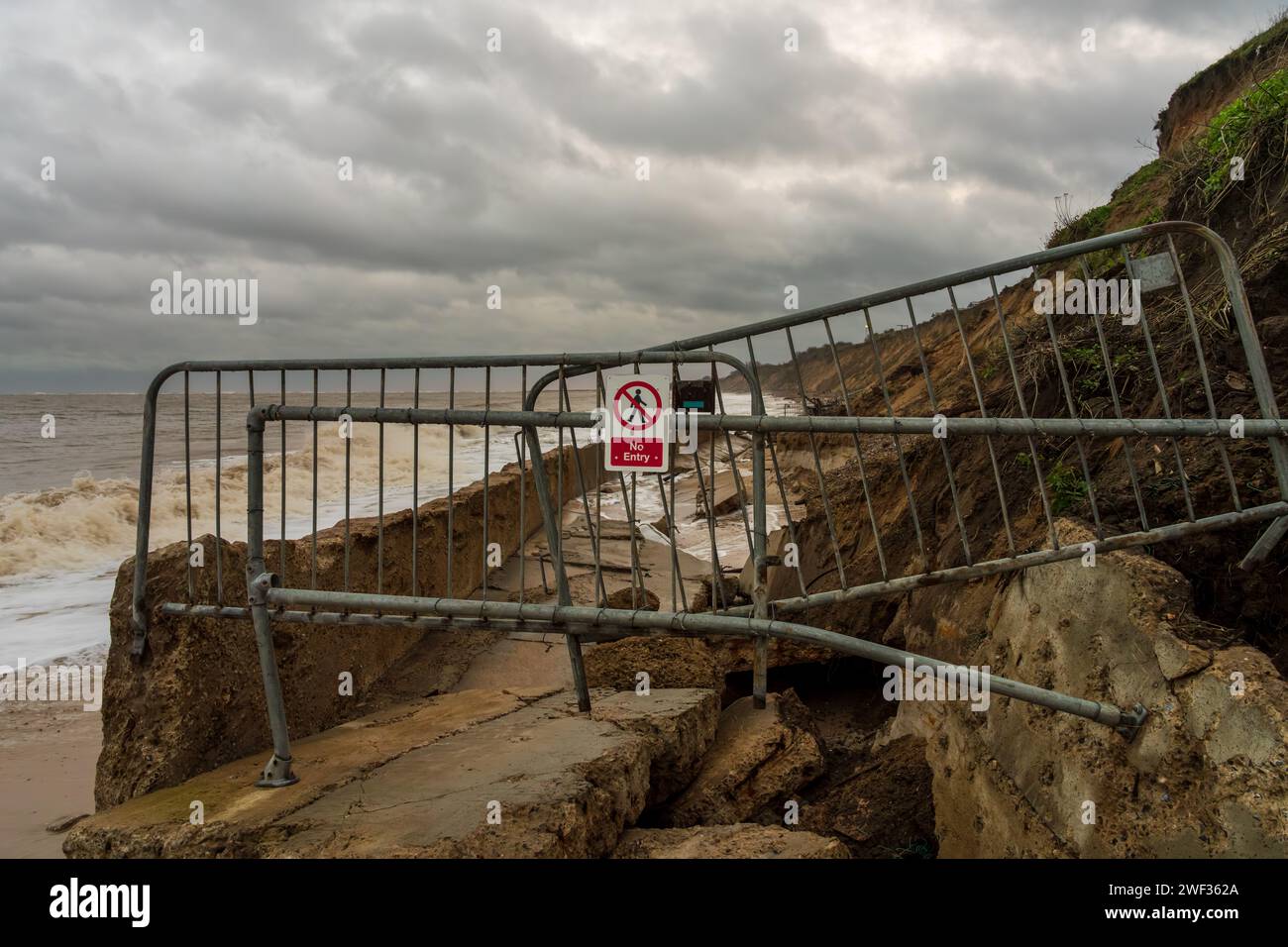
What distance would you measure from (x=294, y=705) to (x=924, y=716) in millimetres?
3134

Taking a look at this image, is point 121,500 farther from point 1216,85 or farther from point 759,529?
point 1216,85

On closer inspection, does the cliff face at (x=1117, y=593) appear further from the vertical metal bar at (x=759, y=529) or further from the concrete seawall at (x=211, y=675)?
the concrete seawall at (x=211, y=675)

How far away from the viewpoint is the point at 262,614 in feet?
11.4

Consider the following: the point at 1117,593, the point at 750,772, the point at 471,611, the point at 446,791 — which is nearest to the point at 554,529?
the point at 471,611

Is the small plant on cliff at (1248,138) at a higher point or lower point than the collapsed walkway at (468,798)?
higher

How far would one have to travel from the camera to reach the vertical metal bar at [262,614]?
3402mm

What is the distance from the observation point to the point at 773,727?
3.98 m

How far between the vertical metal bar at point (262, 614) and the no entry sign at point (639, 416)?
1450 millimetres
